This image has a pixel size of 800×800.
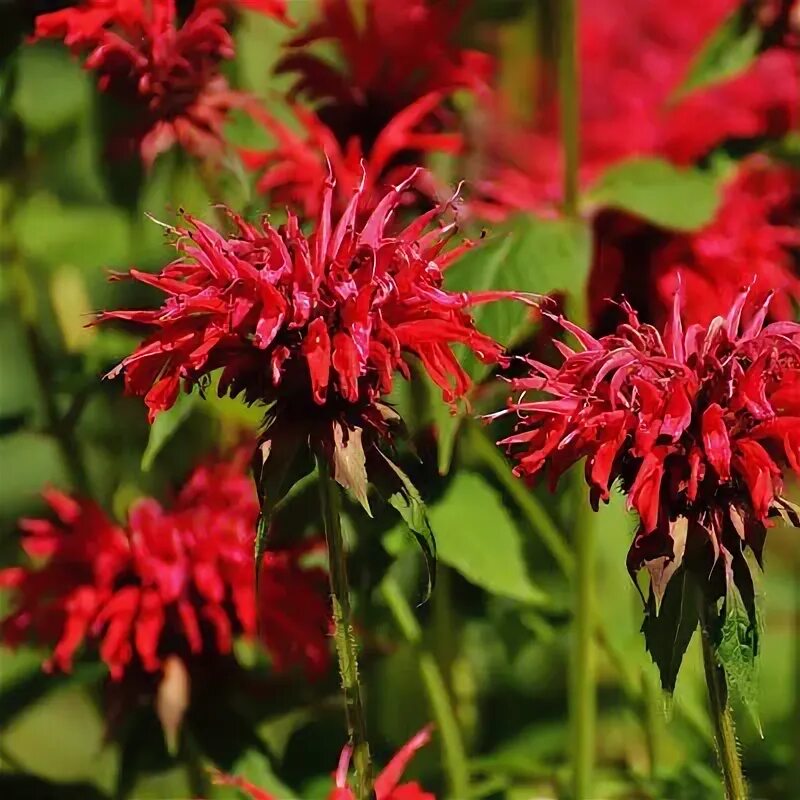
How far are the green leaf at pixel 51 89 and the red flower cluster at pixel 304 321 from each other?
1.77 feet

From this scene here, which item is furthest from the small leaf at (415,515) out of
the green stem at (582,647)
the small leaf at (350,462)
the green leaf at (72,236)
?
the green leaf at (72,236)

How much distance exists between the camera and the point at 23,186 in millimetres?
1066

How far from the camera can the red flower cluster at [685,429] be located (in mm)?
521

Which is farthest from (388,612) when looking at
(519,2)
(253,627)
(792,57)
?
(792,57)

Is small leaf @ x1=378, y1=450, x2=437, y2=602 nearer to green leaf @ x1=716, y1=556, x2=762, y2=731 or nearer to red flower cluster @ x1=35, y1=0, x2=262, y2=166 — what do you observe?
green leaf @ x1=716, y1=556, x2=762, y2=731

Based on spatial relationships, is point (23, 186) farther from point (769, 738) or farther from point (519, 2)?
point (769, 738)

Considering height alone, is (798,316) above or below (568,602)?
above

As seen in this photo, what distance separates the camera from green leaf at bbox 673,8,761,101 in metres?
0.92

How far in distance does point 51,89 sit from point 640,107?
1.84ft

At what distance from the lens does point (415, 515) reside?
55cm

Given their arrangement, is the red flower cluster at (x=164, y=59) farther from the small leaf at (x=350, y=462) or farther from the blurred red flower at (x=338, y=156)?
the small leaf at (x=350, y=462)

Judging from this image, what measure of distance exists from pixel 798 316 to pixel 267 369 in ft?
1.97

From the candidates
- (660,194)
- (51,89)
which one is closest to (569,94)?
(660,194)

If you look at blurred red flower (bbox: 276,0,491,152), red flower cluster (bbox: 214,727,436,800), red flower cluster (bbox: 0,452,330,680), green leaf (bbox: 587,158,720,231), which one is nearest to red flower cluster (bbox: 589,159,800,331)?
green leaf (bbox: 587,158,720,231)
